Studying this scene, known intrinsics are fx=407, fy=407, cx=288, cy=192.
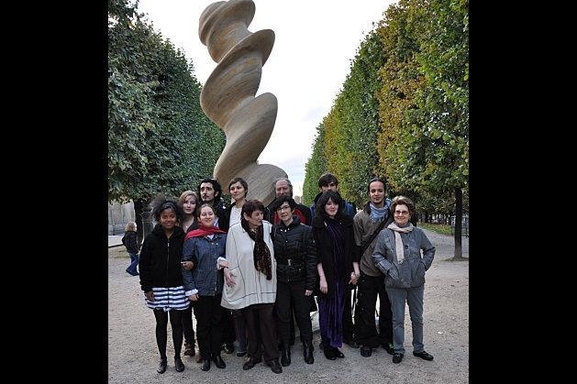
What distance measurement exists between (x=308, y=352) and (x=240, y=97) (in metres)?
3.63

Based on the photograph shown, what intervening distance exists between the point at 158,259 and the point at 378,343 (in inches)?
110

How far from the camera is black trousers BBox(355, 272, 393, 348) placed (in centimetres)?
486

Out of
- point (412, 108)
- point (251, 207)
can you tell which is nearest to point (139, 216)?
point (412, 108)

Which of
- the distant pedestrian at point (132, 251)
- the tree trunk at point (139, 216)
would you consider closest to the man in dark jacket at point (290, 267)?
the distant pedestrian at point (132, 251)

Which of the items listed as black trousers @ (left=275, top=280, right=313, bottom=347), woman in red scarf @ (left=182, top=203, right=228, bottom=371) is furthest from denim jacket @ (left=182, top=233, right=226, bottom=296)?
Result: black trousers @ (left=275, top=280, right=313, bottom=347)

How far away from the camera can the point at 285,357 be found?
4.56 meters

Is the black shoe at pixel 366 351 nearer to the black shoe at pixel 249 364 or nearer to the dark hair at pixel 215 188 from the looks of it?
the black shoe at pixel 249 364

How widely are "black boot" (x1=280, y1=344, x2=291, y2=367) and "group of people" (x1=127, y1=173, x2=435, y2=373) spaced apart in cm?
1

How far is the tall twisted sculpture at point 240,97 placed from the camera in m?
5.79

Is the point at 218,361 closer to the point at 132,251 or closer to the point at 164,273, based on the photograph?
the point at 164,273

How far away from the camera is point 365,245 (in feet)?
15.9

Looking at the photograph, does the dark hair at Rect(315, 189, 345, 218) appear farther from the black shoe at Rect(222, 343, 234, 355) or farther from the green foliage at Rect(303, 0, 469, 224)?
the green foliage at Rect(303, 0, 469, 224)

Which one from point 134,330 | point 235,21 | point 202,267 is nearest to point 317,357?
point 202,267
